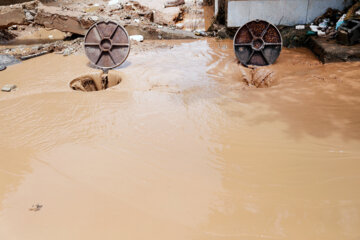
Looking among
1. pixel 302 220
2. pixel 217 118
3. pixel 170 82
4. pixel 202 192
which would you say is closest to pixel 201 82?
pixel 170 82

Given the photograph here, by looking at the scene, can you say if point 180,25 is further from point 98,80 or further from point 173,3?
point 98,80

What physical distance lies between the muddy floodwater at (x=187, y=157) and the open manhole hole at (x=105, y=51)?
1.85 ft

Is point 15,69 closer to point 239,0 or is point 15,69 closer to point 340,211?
point 239,0

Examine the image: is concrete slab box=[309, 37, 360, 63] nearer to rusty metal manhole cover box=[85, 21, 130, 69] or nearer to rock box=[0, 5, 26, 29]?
rusty metal manhole cover box=[85, 21, 130, 69]

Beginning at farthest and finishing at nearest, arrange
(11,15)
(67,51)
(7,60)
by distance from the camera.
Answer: (11,15)
(67,51)
(7,60)

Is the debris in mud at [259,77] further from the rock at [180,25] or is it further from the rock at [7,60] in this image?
the rock at [7,60]

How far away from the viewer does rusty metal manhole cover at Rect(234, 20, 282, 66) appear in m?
5.99

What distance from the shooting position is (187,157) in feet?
11.1

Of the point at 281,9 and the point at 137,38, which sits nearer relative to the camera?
the point at 281,9

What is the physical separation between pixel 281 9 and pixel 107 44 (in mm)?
4935

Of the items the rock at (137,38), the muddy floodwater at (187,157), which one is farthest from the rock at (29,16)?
the muddy floodwater at (187,157)

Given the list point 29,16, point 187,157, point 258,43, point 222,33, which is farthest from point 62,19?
point 187,157

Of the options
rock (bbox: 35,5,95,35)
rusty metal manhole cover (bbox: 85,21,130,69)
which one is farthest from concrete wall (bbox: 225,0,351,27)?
rock (bbox: 35,5,95,35)

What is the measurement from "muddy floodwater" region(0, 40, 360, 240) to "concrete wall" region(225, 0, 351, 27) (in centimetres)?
245
